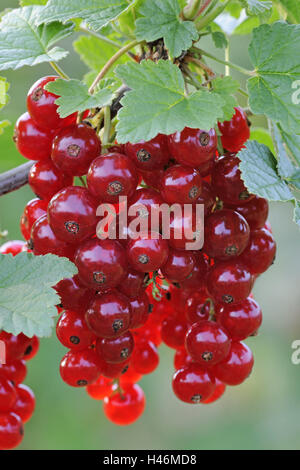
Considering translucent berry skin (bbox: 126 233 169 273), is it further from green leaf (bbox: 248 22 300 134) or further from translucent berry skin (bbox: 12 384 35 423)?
translucent berry skin (bbox: 12 384 35 423)

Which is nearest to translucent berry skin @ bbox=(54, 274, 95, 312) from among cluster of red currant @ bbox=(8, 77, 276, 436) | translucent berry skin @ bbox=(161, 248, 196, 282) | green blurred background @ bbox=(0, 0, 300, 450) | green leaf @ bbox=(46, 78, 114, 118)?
cluster of red currant @ bbox=(8, 77, 276, 436)

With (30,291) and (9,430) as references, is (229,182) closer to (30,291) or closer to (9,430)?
(30,291)

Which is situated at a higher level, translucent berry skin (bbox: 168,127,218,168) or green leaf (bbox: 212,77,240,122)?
green leaf (bbox: 212,77,240,122)

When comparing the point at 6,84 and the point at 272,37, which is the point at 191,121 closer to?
the point at 272,37

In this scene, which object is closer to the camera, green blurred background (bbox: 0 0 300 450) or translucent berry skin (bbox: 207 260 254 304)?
translucent berry skin (bbox: 207 260 254 304)

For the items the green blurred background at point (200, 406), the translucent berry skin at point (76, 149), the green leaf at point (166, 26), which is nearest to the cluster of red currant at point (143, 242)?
the translucent berry skin at point (76, 149)

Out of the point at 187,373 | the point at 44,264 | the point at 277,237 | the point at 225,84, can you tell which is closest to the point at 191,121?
the point at 225,84
